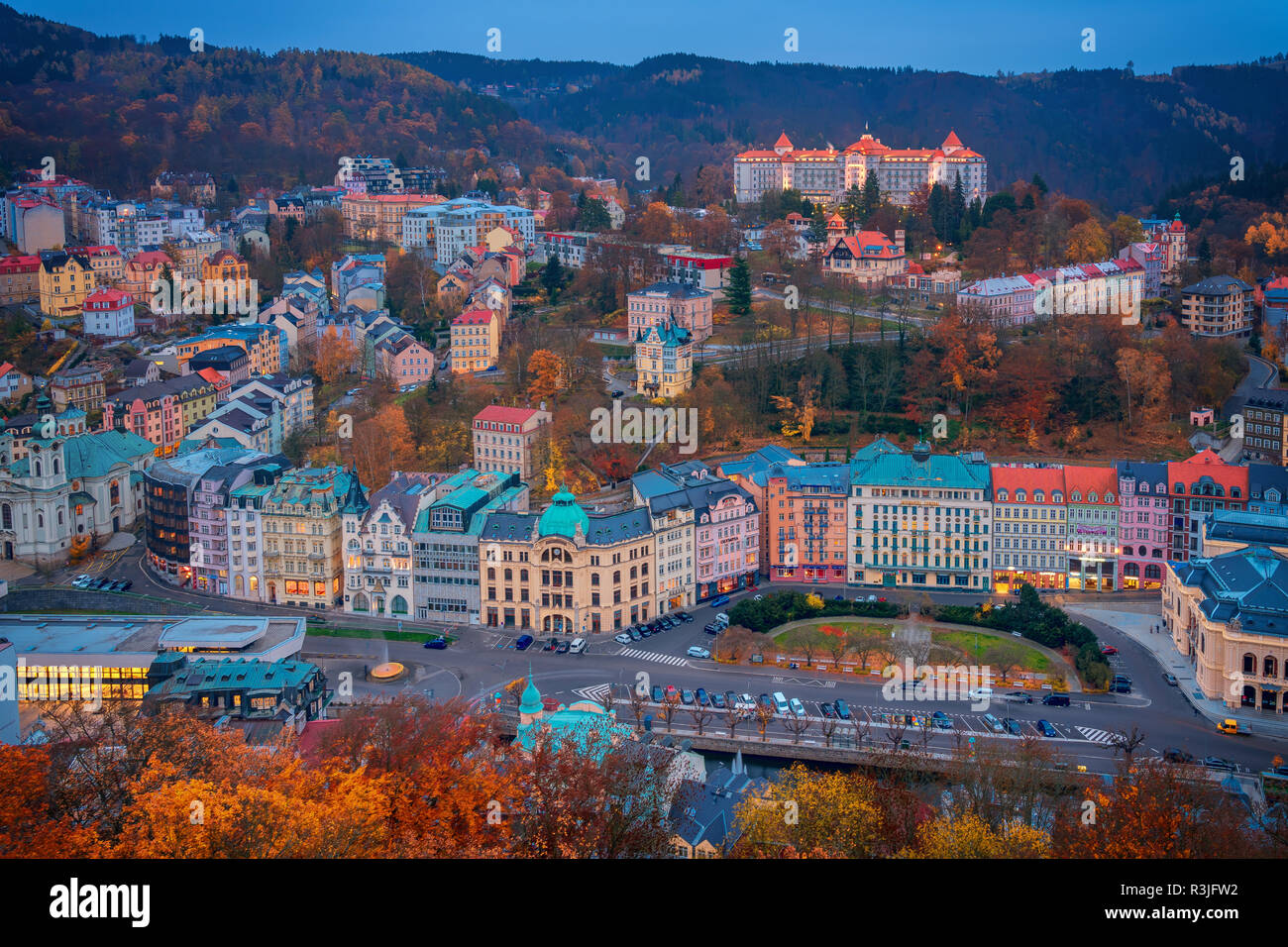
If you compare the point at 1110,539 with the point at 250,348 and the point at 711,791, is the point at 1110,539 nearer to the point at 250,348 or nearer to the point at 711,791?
the point at 711,791

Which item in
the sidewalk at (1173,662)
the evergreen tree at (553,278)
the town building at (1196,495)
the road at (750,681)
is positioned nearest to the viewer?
the road at (750,681)

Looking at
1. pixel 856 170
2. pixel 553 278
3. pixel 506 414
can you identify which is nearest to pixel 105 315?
pixel 553 278

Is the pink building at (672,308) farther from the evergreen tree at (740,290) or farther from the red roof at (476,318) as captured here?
the red roof at (476,318)

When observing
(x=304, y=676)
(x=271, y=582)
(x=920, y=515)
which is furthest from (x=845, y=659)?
(x=271, y=582)

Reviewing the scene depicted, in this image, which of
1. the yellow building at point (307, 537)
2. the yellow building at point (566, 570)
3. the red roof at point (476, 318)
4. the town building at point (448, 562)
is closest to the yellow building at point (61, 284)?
the red roof at point (476, 318)

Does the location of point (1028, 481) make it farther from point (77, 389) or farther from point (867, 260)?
point (77, 389)

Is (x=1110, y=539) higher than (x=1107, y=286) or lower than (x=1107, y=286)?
lower
